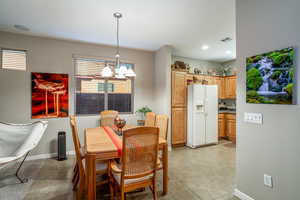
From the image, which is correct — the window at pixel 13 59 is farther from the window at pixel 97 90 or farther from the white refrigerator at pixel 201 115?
the white refrigerator at pixel 201 115

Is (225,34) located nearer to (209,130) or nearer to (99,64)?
(209,130)

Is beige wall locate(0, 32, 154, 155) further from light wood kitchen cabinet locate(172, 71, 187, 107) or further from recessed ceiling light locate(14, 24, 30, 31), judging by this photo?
light wood kitchen cabinet locate(172, 71, 187, 107)

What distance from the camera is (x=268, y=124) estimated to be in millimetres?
1746

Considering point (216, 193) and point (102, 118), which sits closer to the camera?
point (216, 193)

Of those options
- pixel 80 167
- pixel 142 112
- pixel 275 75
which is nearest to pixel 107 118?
pixel 142 112

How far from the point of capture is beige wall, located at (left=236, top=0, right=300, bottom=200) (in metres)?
1.53

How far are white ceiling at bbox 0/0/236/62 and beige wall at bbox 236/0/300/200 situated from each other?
66cm

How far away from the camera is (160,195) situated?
217 centimetres

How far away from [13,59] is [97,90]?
6.06 ft

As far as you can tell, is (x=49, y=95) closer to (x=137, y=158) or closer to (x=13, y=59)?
(x=13, y=59)

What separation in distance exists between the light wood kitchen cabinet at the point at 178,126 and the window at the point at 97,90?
1.30 meters

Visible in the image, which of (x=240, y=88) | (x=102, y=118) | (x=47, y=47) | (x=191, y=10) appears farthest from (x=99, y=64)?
(x=240, y=88)

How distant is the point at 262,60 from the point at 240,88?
43 cm

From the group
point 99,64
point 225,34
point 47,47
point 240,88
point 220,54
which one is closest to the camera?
point 240,88
